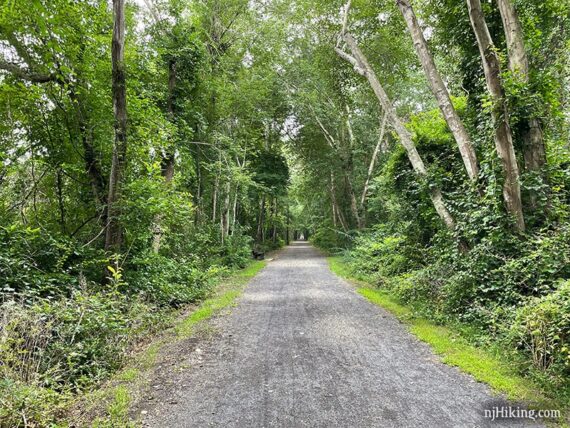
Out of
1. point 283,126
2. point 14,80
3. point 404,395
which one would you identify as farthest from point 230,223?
A: point 404,395

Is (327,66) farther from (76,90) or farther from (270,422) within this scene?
(270,422)

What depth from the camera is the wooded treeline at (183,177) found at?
14.2ft

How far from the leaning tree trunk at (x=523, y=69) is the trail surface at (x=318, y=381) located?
394 centimetres

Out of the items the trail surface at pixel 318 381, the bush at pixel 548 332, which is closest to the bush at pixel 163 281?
the trail surface at pixel 318 381

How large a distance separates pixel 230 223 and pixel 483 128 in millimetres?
14808

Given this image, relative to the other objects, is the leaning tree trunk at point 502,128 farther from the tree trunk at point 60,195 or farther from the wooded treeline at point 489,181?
the tree trunk at point 60,195

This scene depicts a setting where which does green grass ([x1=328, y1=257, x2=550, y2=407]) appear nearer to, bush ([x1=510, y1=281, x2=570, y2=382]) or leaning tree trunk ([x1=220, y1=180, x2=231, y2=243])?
bush ([x1=510, y1=281, x2=570, y2=382])

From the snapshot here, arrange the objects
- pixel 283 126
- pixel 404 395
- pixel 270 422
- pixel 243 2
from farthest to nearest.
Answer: pixel 283 126
pixel 243 2
pixel 404 395
pixel 270 422

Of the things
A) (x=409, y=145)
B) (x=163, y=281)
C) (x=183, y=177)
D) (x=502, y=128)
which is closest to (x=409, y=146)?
(x=409, y=145)

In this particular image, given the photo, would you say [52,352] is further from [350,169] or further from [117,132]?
[350,169]

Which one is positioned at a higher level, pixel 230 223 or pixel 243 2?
pixel 243 2

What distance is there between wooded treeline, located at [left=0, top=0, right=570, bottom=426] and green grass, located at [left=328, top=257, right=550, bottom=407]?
22 centimetres

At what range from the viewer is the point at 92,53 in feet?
25.7

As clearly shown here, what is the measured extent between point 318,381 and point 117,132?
6.10m
